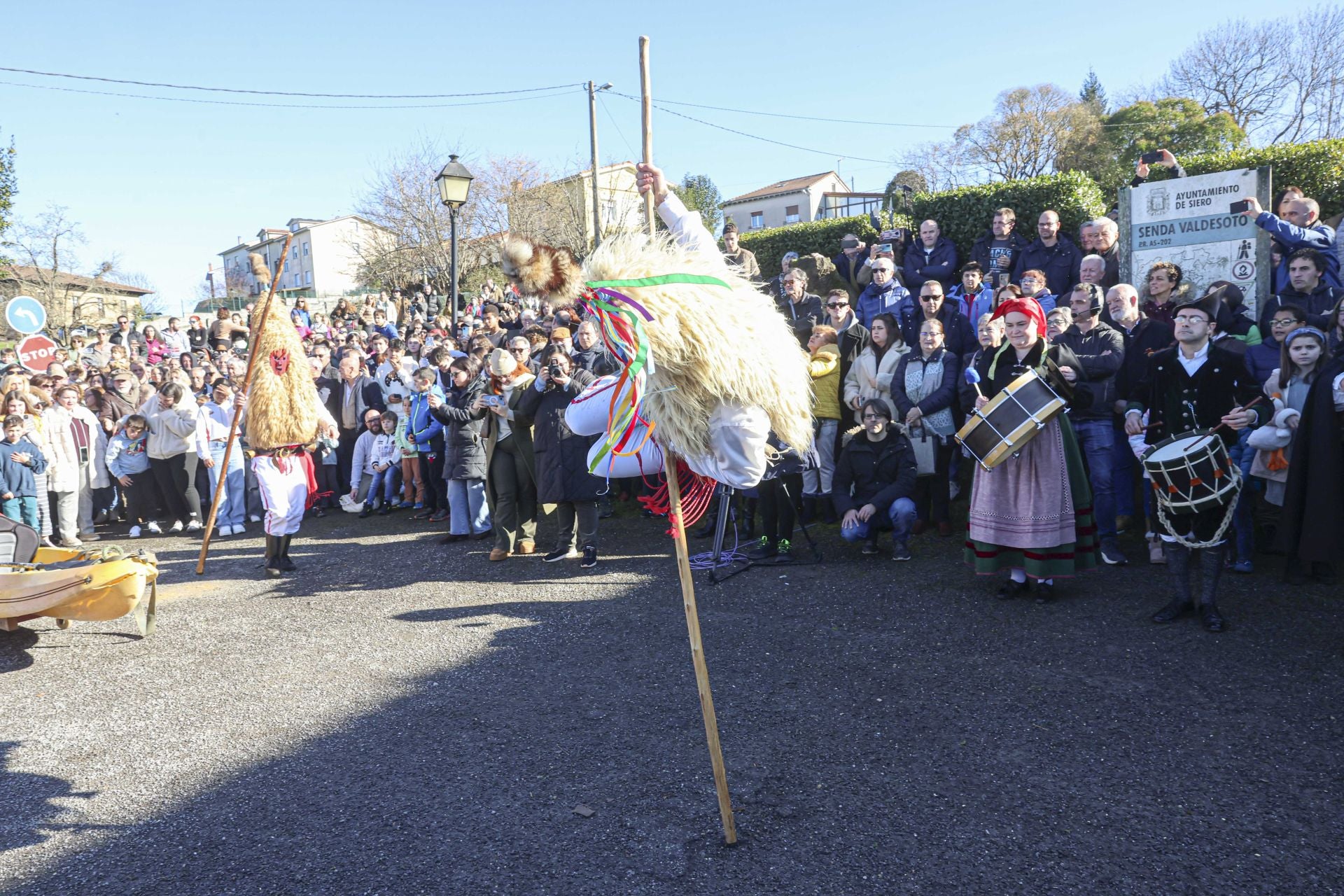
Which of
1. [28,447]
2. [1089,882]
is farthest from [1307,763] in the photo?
[28,447]

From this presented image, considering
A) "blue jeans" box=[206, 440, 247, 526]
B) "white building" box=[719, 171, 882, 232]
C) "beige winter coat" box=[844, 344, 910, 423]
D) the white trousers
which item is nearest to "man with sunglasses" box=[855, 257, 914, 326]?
"beige winter coat" box=[844, 344, 910, 423]

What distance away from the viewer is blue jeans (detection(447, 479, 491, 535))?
9.48m

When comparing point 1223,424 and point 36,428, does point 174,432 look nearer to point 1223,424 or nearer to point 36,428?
point 36,428

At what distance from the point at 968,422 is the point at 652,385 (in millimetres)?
3281

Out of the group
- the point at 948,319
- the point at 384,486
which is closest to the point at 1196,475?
the point at 948,319

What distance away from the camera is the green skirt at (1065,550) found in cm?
604

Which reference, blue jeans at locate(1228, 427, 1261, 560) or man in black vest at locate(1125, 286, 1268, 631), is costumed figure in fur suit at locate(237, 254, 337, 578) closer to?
man in black vest at locate(1125, 286, 1268, 631)

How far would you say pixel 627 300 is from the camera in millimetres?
3262

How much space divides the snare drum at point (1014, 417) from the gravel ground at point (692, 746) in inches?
42.2

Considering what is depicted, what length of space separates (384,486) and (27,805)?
7794mm

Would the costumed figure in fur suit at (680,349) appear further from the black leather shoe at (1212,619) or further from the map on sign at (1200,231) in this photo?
the map on sign at (1200,231)

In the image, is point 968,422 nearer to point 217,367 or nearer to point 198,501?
point 198,501

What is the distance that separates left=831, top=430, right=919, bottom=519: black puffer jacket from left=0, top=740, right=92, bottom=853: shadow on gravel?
18.8 feet

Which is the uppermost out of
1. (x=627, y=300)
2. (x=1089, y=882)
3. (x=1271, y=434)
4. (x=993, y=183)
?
(x=993, y=183)
